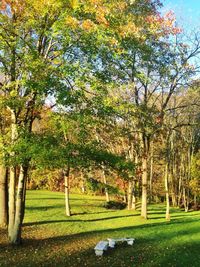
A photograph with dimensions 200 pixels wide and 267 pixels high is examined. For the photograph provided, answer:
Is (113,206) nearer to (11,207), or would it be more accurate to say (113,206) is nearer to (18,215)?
(11,207)

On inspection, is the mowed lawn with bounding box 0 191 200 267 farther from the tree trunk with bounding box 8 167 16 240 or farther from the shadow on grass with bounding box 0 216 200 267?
the tree trunk with bounding box 8 167 16 240

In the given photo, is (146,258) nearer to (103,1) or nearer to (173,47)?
(103,1)

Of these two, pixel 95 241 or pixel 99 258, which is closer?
pixel 99 258

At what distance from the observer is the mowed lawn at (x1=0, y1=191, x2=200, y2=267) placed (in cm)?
1558

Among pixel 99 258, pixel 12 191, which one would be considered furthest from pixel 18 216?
pixel 99 258

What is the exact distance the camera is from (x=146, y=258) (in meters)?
16.2

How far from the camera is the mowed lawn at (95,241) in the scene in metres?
15.6

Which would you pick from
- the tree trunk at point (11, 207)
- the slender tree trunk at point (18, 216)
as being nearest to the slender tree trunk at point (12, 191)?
the tree trunk at point (11, 207)

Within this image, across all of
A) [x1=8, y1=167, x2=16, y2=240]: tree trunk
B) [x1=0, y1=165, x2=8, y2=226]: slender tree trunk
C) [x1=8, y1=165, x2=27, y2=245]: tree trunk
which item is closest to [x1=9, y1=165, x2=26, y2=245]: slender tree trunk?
[x1=8, y1=165, x2=27, y2=245]: tree trunk

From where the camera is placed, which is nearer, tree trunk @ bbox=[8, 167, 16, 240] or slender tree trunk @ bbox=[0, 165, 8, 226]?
tree trunk @ bbox=[8, 167, 16, 240]

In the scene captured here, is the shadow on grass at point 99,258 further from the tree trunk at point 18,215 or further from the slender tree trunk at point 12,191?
the slender tree trunk at point 12,191

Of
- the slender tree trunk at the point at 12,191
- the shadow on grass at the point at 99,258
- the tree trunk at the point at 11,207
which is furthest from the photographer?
the tree trunk at the point at 11,207

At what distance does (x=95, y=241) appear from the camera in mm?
19875

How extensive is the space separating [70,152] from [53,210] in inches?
694
